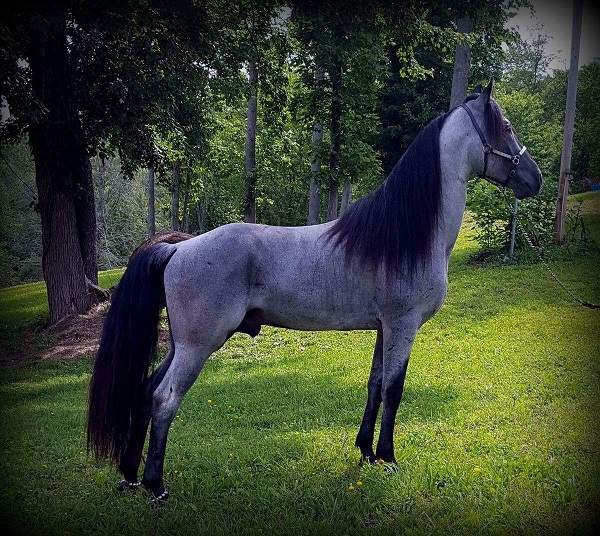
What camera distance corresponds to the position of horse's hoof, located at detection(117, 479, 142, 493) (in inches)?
155

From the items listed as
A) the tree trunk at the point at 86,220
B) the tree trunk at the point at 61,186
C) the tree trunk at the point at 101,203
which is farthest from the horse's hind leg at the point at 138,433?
the tree trunk at the point at 101,203

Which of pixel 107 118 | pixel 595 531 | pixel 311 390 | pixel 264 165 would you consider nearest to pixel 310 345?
pixel 311 390

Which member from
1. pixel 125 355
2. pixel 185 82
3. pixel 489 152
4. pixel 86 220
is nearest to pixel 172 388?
→ pixel 125 355

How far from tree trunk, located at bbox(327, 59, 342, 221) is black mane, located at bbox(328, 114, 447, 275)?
12147 millimetres

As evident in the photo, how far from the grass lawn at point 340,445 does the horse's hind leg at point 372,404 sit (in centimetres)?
15

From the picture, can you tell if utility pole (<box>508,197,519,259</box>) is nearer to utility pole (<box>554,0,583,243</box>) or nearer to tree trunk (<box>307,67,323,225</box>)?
utility pole (<box>554,0,583,243</box>)

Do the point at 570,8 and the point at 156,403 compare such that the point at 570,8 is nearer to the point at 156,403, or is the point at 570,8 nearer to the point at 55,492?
the point at 156,403

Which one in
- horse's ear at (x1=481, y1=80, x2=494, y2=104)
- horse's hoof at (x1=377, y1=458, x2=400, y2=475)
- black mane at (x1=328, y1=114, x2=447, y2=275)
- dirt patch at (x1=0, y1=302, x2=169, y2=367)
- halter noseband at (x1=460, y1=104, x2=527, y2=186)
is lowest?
dirt patch at (x1=0, y1=302, x2=169, y2=367)

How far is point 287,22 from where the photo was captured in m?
10.6

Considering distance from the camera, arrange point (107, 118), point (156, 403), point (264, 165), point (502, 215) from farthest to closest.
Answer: point (264, 165) → point (502, 215) → point (107, 118) → point (156, 403)

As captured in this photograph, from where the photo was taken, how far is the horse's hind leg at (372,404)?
4254mm

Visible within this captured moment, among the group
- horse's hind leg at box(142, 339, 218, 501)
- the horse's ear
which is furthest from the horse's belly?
the horse's ear

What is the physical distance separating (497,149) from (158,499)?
11.8ft

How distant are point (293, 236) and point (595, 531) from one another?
9.12 feet
